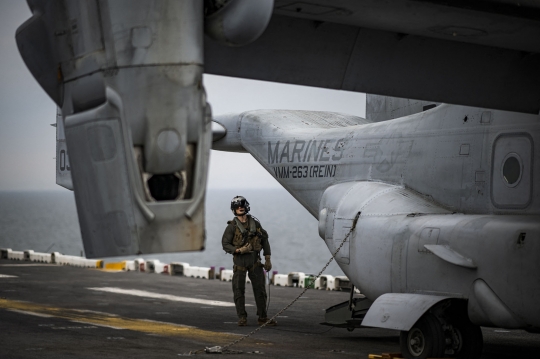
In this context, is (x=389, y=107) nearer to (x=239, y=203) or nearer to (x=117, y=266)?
(x=239, y=203)

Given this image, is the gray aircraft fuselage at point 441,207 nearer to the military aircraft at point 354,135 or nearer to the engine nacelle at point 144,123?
the military aircraft at point 354,135

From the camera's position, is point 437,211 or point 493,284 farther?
point 437,211

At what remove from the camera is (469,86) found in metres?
10.6

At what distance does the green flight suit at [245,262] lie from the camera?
14.8 m

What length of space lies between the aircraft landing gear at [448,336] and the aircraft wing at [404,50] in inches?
104

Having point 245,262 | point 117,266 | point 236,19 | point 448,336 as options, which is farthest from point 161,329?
point 117,266

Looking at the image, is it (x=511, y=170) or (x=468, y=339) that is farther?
(x=511, y=170)

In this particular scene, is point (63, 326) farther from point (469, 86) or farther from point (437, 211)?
point (469, 86)

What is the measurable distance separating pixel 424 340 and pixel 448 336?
404 millimetres

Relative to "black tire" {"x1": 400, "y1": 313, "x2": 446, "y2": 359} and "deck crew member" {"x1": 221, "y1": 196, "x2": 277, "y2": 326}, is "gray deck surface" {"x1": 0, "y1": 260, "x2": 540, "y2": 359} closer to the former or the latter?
"deck crew member" {"x1": 221, "y1": 196, "x2": 277, "y2": 326}

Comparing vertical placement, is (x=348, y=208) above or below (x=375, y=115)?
below

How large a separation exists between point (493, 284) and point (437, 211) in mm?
1877

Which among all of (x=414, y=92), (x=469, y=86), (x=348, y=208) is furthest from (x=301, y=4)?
(x=348, y=208)

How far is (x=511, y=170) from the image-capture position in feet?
37.1
